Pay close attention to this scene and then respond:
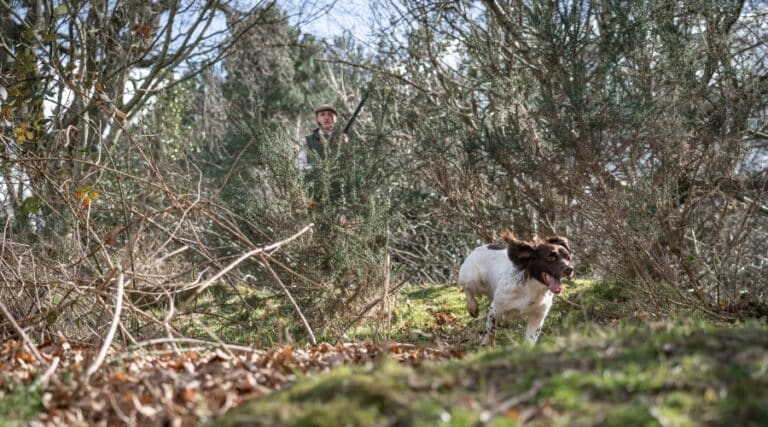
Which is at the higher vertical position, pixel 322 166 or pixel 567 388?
pixel 322 166

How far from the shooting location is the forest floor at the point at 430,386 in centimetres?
348

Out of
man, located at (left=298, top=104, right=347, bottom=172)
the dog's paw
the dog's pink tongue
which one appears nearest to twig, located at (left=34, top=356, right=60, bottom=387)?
the dog's pink tongue

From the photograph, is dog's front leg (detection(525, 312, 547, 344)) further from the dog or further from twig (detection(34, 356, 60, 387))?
twig (detection(34, 356, 60, 387))

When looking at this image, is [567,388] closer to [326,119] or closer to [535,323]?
[535,323]

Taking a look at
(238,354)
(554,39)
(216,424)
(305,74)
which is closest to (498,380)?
(216,424)

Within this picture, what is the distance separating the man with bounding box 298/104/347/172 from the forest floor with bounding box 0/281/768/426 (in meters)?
4.40

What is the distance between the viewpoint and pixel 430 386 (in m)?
3.95

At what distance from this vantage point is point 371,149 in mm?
10516

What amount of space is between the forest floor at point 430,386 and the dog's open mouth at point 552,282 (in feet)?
8.28

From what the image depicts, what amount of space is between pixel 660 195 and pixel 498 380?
18.2ft

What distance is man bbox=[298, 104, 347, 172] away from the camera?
992 centimetres

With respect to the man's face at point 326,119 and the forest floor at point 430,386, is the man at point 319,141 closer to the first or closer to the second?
the man's face at point 326,119

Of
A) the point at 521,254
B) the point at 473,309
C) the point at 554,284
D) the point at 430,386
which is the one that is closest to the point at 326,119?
the point at 473,309

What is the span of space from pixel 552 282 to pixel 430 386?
13.2ft
